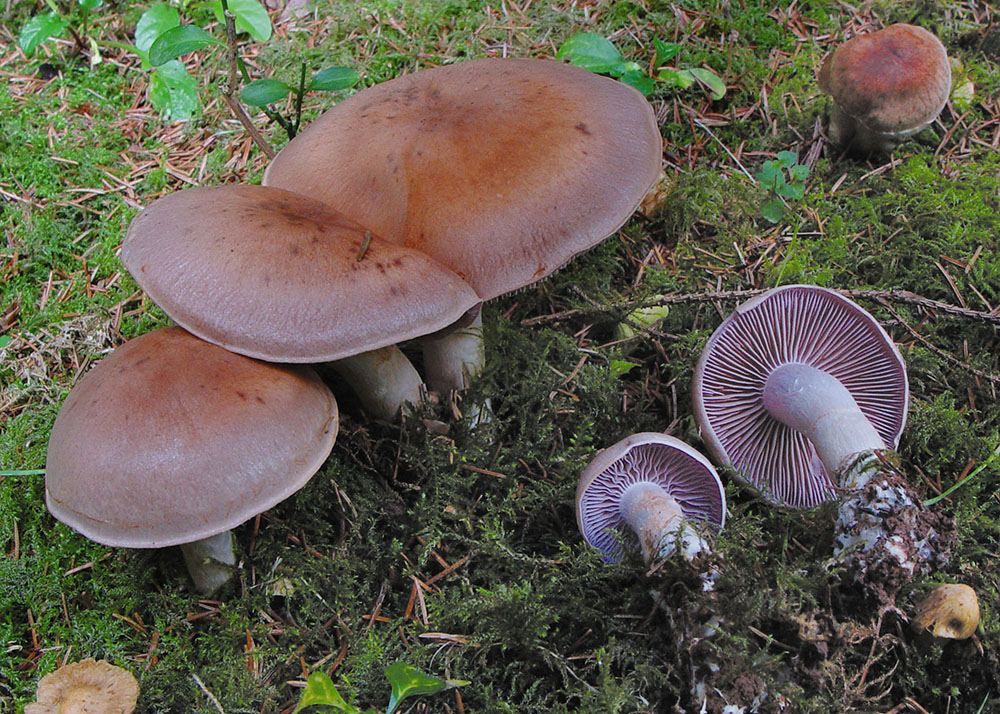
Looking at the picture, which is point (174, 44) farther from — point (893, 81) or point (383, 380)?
point (893, 81)

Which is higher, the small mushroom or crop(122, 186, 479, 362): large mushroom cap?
crop(122, 186, 479, 362): large mushroom cap

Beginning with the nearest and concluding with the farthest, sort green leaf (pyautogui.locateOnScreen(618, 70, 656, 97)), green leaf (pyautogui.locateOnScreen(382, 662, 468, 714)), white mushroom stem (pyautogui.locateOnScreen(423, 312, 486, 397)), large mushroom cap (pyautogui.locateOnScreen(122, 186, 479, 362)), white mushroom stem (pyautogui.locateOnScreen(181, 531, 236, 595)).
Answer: green leaf (pyautogui.locateOnScreen(382, 662, 468, 714))
large mushroom cap (pyautogui.locateOnScreen(122, 186, 479, 362))
white mushroom stem (pyautogui.locateOnScreen(181, 531, 236, 595))
white mushroom stem (pyautogui.locateOnScreen(423, 312, 486, 397))
green leaf (pyautogui.locateOnScreen(618, 70, 656, 97))

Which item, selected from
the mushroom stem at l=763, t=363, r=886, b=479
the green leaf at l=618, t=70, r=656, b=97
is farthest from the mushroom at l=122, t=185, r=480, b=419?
the green leaf at l=618, t=70, r=656, b=97

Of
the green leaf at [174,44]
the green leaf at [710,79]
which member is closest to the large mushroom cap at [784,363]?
the green leaf at [710,79]

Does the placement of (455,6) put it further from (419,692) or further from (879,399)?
(419,692)

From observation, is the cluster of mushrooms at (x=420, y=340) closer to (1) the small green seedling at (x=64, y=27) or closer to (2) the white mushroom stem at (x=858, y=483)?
(2) the white mushroom stem at (x=858, y=483)

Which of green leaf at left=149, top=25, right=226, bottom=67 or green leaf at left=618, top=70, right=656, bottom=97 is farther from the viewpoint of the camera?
green leaf at left=618, top=70, right=656, bottom=97

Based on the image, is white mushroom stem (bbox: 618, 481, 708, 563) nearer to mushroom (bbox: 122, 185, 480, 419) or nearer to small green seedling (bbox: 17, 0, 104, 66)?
mushroom (bbox: 122, 185, 480, 419)
